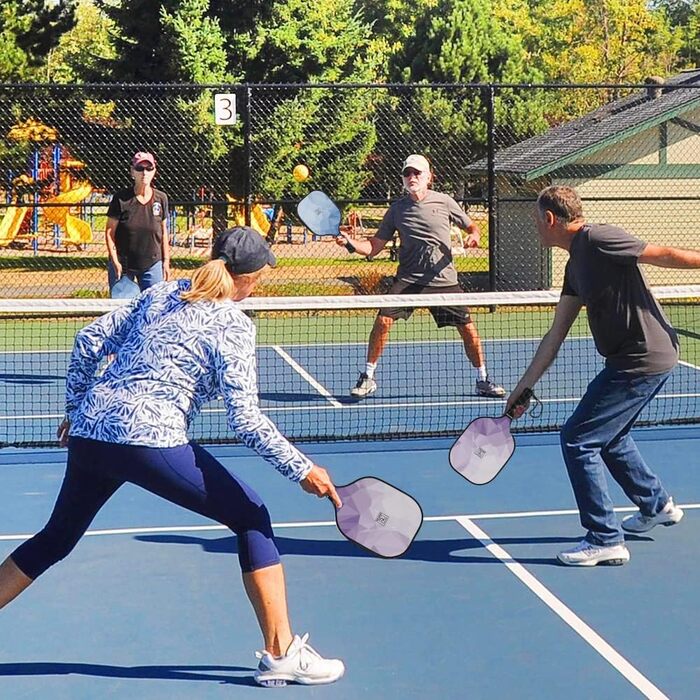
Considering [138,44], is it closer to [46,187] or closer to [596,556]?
[46,187]

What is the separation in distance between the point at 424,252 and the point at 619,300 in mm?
4692

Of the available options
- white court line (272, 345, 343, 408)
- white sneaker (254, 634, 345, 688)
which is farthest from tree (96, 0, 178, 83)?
white sneaker (254, 634, 345, 688)

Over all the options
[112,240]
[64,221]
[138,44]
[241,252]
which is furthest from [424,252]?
[64,221]

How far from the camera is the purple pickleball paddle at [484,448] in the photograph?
6.15m

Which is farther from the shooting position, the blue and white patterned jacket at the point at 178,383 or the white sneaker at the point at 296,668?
the white sneaker at the point at 296,668

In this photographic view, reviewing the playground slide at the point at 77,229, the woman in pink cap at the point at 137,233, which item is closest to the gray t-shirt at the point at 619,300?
the woman in pink cap at the point at 137,233

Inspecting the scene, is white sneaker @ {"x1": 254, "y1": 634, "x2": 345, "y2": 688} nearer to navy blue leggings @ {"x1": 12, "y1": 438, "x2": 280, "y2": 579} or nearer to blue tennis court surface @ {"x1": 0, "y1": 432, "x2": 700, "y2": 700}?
blue tennis court surface @ {"x1": 0, "y1": 432, "x2": 700, "y2": 700}

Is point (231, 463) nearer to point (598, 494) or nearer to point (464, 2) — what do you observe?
point (598, 494)

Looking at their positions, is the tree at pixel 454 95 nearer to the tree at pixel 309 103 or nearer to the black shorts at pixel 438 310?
the tree at pixel 309 103

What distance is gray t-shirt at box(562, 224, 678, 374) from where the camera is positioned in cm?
586

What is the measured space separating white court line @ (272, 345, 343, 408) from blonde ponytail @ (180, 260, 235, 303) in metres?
6.06

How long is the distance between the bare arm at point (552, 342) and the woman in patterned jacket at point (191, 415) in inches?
74.0

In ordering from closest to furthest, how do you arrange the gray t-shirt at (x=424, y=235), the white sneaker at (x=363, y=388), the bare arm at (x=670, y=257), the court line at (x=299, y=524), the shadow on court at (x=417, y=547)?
the bare arm at (x=670, y=257) → the shadow on court at (x=417, y=547) → the court line at (x=299, y=524) → the gray t-shirt at (x=424, y=235) → the white sneaker at (x=363, y=388)

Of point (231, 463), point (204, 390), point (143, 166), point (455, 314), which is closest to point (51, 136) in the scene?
point (143, 166)
